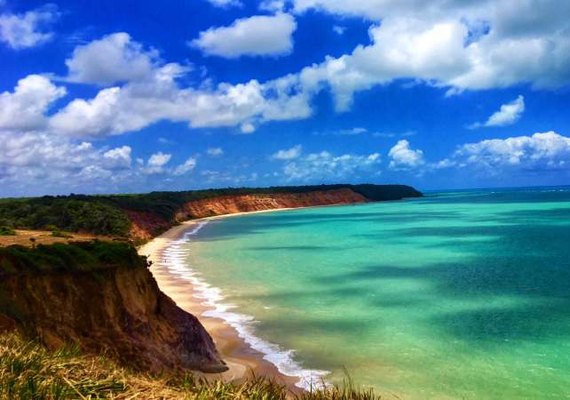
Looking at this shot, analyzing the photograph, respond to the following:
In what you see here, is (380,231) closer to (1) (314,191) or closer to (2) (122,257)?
(2) (122,257)


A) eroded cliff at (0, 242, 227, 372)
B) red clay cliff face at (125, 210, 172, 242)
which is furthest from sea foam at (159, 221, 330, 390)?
red clay cliff face at (125, 210, 172, 242)

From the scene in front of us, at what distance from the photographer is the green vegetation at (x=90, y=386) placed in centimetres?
642

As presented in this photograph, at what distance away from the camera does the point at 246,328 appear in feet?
72.7

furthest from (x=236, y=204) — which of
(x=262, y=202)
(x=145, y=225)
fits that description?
(x=145, y=225)

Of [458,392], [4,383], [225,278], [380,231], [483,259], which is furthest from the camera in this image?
[380,231]

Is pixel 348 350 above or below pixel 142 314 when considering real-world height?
below

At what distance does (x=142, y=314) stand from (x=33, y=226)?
47.5 meters

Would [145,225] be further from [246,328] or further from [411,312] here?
[411,312]

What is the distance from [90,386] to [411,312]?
19702 mm

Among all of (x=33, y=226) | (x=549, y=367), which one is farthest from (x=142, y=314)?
(x=33, y=226)

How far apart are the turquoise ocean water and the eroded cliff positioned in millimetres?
3611

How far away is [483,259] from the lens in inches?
1617

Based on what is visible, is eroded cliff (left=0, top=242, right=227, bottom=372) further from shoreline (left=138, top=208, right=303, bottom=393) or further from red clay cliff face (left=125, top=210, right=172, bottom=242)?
red clay cliff face (left=125, top=210, right=172, bottom=242)

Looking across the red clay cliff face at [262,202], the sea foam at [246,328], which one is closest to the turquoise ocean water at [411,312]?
the sea foam at [246,328]
